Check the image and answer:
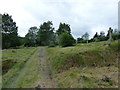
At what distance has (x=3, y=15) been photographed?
1391 inches

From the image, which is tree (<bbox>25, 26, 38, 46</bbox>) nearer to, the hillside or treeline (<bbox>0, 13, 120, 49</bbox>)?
treeline (<bbox>0, 13, 120, 49</bbox>)

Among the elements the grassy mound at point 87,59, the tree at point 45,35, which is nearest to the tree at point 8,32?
the tree at point 45,35

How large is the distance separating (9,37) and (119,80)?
34.2 meters

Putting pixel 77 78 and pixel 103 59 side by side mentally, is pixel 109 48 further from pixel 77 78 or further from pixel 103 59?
pixel 77 78

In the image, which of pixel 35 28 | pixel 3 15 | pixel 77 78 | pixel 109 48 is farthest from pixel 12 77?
pixel 35 28

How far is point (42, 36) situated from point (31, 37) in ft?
21.9

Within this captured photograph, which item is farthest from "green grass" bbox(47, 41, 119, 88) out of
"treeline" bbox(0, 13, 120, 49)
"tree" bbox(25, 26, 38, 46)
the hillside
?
"tree" bbox(25, 26, 38, 46)

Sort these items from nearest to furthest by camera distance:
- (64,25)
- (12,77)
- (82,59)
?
(12,77), (82,59), (64,25)

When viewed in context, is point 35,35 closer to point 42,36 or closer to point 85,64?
point 42,36

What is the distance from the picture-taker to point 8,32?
34.9 meters

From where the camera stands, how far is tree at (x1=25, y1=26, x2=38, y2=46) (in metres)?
45.1

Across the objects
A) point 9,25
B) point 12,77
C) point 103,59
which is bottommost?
point 12,77

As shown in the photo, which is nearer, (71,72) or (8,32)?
(71,72)

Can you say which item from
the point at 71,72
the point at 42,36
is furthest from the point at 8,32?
the point at 71,72
